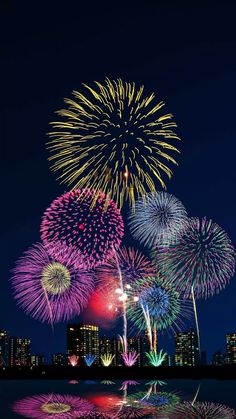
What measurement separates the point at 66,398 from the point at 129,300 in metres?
15.7

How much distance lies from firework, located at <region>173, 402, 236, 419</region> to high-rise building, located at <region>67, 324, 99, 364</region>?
63.2 meters

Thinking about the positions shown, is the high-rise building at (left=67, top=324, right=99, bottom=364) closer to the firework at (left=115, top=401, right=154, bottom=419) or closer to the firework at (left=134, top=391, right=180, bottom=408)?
the firework at (left=134, top=391, right=180, bottom=408)

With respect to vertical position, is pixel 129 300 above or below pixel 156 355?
above

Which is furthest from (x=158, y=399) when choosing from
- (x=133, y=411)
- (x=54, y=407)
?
(x=133, y=411)

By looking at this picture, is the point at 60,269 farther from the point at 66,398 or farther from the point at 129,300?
the point at 66,398

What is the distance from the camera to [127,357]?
63.3 metres

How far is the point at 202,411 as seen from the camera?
28531mm

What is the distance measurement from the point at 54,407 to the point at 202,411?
839 cm

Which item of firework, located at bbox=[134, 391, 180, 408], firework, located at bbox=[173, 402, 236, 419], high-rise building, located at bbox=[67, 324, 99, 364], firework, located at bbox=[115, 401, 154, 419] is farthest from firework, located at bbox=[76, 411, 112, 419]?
high-rise building, located at bbox=[67, 324, 99, 364]

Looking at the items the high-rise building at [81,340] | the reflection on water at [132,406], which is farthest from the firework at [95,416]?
the high-rise building at [81,340]

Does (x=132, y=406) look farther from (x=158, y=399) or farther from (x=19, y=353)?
(x=19, y=353)

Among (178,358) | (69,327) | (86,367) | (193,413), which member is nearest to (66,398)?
(193,413)

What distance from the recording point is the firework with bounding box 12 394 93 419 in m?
28.5

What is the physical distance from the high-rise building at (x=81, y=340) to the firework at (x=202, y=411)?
207ft
